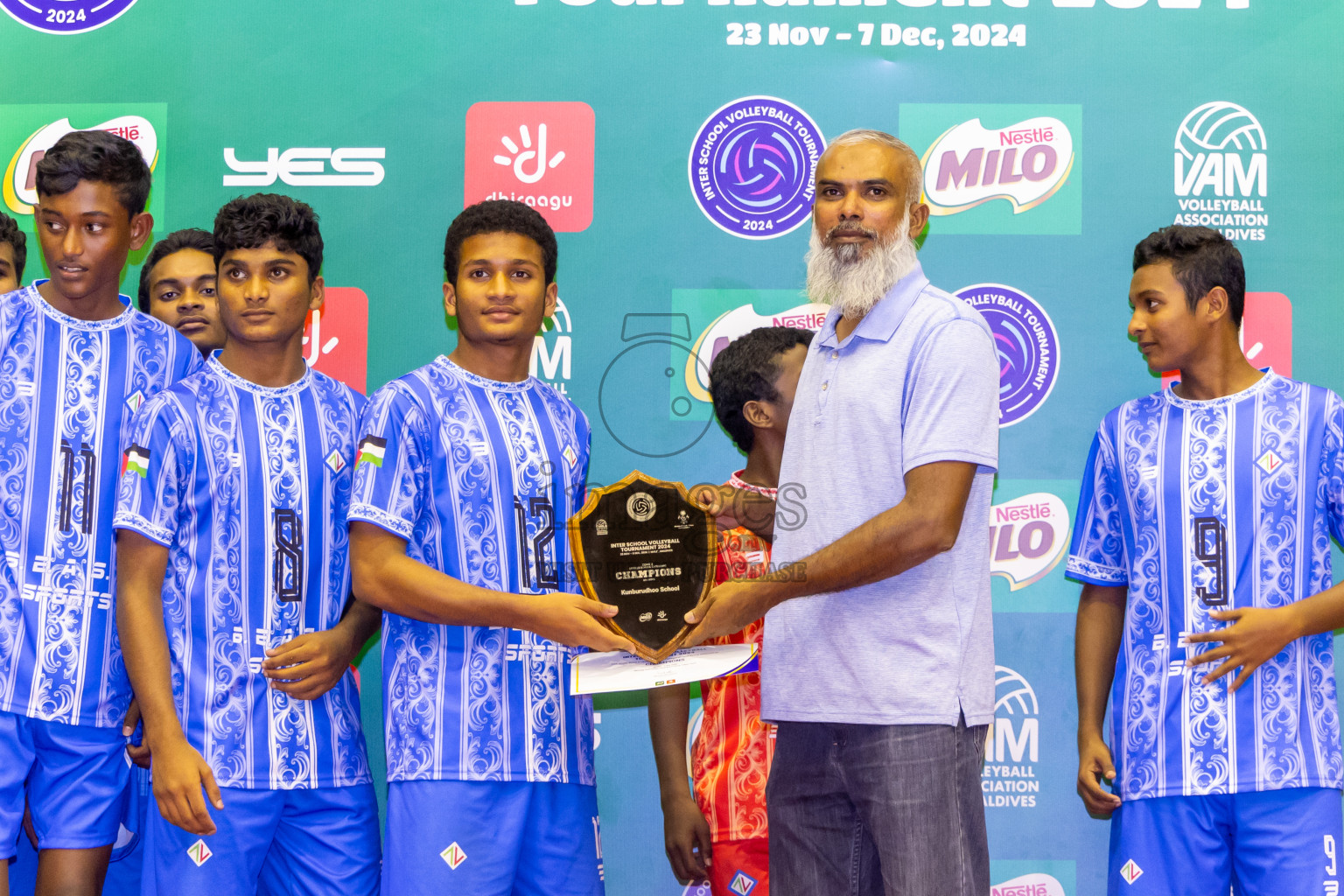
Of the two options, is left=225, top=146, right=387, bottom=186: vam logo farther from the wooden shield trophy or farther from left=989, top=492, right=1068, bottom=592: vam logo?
left=989, top=492, right=1068, bottom=592: vam logo

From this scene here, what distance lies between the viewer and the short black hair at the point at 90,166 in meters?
2.67

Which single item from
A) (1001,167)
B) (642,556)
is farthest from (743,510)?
(1001,167)

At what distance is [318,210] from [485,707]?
1.82 meters

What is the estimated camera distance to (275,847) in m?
2.53

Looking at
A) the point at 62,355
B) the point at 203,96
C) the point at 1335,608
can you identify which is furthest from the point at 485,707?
the point at 203,96

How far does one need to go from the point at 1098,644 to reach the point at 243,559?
2.17 meters

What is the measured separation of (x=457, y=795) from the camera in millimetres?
2418

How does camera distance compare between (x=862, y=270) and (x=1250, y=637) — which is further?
(x=1250, y=637)

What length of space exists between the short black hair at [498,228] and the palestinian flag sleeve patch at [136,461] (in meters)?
0.81

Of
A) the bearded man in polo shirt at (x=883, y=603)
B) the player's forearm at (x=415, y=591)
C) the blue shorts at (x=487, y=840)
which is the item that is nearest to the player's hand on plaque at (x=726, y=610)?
the bearded man in polo shirt at (x=883, y=603)

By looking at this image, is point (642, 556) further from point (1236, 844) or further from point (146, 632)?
point (1236, 844)

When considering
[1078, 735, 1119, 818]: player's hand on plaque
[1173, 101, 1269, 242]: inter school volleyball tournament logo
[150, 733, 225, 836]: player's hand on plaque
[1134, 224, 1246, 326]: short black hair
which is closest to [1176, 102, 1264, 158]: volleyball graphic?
[1173, 101, 1269, 242]: inter school volleyball tournament logo

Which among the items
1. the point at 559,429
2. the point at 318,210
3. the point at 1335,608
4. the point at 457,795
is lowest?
the point at 457,795

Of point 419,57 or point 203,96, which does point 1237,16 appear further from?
point 203,96
